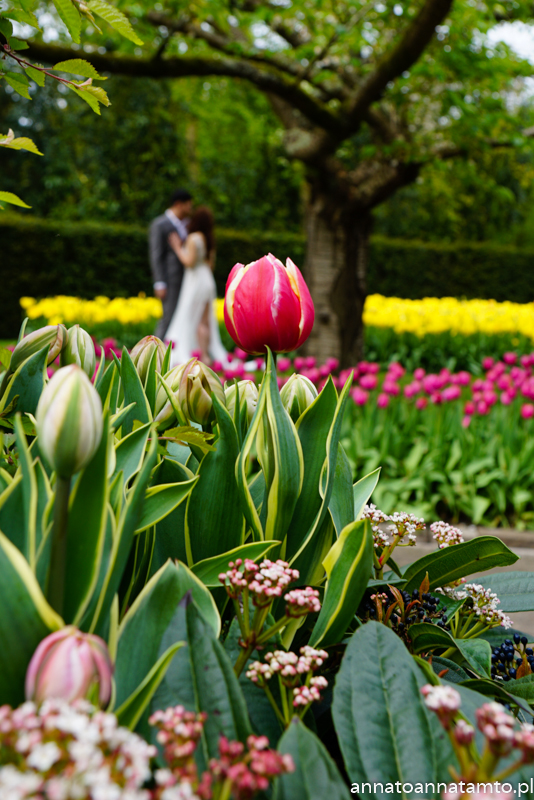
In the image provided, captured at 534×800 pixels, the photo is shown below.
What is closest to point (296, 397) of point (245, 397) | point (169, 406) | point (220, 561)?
point (245, 397)

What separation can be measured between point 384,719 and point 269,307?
0.55 meters

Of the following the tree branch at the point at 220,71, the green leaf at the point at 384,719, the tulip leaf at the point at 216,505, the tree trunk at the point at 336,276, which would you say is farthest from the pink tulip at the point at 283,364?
the green leaf at the point at 384,719

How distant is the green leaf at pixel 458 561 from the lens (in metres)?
0.95

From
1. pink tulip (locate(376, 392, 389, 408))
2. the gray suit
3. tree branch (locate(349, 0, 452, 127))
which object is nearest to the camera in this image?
pink tulip (locate(376, 392, 389, 408))

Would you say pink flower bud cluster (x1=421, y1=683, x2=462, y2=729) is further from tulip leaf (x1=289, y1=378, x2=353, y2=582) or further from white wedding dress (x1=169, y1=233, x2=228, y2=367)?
white wedding dress (x1=169, y1=233, x2=228, y2=367)

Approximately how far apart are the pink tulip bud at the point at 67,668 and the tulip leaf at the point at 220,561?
0.90 feet

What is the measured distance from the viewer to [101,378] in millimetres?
1076

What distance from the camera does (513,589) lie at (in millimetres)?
1060

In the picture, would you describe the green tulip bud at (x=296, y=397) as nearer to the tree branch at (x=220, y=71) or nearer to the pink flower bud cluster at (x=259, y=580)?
the pink flower bud cluster at (x=259, y=580)

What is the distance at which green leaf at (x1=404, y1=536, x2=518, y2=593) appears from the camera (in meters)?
0.95

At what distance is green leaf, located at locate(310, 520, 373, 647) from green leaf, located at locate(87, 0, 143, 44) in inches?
30.7

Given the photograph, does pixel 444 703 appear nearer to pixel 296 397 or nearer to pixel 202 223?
pixel 296 397

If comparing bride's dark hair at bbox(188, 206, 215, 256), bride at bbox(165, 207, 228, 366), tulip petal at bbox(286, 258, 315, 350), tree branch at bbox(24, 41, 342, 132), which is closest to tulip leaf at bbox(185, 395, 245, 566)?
tulip petal at bbox(286, 258, 315, 350)

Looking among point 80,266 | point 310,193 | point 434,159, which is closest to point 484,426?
point 434,159
